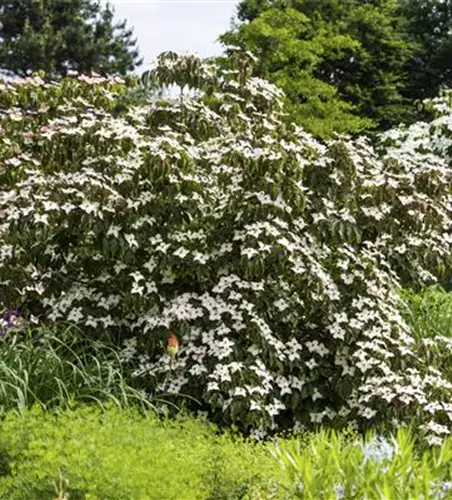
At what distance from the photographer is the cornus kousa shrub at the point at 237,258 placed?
4.79 meters

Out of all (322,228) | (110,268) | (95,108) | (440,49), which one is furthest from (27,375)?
(440,49)

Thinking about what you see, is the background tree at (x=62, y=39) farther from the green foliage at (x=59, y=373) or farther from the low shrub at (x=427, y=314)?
the green foliage at (x=59, y=373)

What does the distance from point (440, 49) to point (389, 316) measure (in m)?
18.9

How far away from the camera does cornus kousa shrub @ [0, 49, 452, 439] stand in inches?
189

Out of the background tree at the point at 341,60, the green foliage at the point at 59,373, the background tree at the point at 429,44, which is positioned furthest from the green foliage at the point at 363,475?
the background tree at the point at 429,44

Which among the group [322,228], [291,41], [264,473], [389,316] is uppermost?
[291,41]

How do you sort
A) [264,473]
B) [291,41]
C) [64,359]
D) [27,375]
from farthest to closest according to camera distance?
[291,41] → [64,359] → [27,375] → [264,473]

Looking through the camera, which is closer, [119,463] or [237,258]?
[119,463]

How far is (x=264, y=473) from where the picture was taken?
322 centimetres

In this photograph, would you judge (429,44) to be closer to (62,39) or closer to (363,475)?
(62,39)

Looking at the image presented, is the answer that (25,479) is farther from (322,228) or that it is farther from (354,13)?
(354,13)

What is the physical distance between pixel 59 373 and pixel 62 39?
59.4ft

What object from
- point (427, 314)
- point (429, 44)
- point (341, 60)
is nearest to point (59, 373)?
point (427, 314)

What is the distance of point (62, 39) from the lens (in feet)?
69.8
